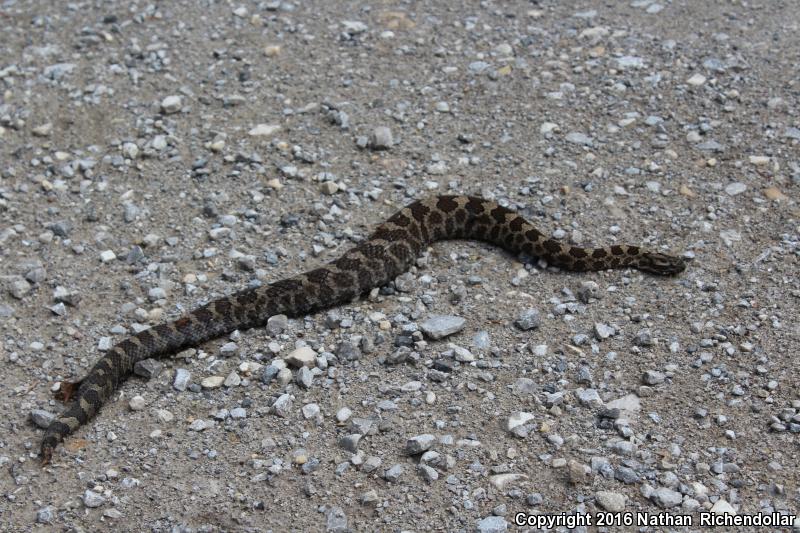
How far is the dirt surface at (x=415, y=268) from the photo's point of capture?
8133 millimetres

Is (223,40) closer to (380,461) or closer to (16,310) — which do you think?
(16,310)

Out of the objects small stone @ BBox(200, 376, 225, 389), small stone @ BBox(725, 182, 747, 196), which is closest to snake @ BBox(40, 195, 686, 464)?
small stone @ BBox(200, 376, 225, 389)

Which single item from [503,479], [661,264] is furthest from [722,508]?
[661,264]

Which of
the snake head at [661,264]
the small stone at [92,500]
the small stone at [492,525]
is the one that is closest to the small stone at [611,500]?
the small stone at [492,525]

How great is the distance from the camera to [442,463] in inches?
322

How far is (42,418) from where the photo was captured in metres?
8.95

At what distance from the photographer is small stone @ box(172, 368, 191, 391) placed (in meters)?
9.43

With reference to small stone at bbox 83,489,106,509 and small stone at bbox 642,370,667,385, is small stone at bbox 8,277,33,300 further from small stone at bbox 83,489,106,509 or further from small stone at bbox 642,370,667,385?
small stone at bbox 642,370,667,385

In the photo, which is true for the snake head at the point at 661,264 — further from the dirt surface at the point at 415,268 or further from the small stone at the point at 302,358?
the small stone at the point at 302,358

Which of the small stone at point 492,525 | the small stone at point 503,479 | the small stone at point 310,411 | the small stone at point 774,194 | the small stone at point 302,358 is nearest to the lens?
the small stone at point 492,525

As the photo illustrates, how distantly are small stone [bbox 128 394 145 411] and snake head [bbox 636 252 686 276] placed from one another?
543 cm

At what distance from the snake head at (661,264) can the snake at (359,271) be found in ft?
0.04

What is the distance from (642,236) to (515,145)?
7.57 ft

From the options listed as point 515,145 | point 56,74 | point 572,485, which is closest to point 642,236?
point 515,145
